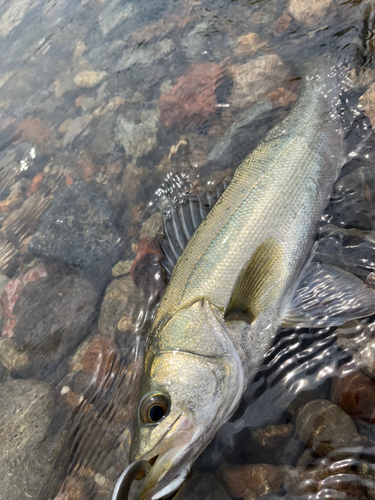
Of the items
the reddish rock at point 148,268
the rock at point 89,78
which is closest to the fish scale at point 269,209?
the reddish rock at point 148,268

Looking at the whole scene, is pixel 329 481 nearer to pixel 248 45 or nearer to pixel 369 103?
pixel 369 103

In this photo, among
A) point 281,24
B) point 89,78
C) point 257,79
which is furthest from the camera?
point 89,78

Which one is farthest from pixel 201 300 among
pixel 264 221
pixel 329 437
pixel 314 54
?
pixel 314 54

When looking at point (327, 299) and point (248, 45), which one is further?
point (248, 45)

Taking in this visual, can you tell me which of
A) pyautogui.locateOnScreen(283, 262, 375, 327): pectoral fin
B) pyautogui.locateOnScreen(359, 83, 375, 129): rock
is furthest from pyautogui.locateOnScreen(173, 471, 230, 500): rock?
pyautogui.locateOnScreen(359, 83, 375, 129): rock

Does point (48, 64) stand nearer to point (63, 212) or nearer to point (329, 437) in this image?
point (63, 212)

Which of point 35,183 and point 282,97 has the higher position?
point 35,183

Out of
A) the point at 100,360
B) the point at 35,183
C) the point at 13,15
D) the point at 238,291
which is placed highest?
the point at 13,15

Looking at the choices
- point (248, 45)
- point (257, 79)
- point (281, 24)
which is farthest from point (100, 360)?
point (281, 24)

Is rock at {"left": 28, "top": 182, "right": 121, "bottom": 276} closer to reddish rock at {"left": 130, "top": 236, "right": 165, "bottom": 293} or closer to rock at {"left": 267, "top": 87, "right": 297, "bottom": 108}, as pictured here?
reddish rock at {"left": 130, "top": 236, "right": 165, "bottom": 293}
